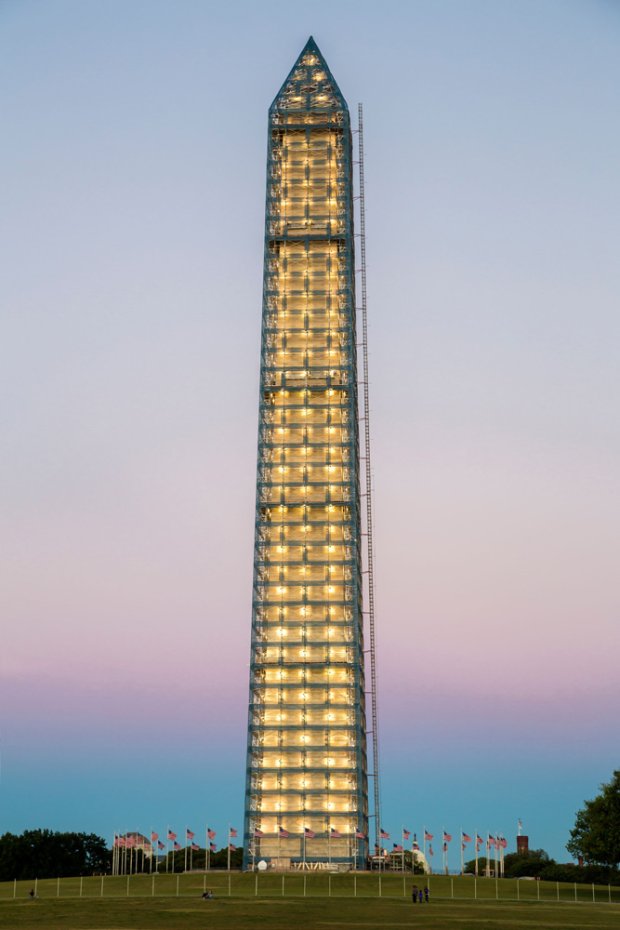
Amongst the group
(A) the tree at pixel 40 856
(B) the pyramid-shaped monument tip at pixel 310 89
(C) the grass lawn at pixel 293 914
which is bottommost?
(C) the grass lawn at pixel 293 914

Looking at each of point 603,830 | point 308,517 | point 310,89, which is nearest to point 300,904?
point 603,830

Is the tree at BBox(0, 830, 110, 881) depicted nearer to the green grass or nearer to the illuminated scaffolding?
the illuminated scaffolding

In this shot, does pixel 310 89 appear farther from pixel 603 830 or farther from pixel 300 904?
pixel 300 904

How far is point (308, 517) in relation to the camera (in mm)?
171125

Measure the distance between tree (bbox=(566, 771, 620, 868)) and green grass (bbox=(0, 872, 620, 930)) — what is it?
3.37 meters

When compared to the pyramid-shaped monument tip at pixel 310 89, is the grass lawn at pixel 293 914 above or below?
below

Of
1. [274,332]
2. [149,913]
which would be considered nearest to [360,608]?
[274,332]

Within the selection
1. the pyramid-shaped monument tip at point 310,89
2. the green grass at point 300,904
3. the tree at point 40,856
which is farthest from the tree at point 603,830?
the pyramid-shaped monument tip at point 310,89

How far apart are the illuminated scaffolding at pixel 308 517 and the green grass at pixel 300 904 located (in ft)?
69.8

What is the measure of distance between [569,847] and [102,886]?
47064mm

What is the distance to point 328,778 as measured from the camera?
161 metres

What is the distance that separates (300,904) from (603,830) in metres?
39.5

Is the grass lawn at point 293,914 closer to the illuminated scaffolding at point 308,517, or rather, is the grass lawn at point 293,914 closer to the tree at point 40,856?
the illuminated scaffolding at point 308,517

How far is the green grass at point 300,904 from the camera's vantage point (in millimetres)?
79562
